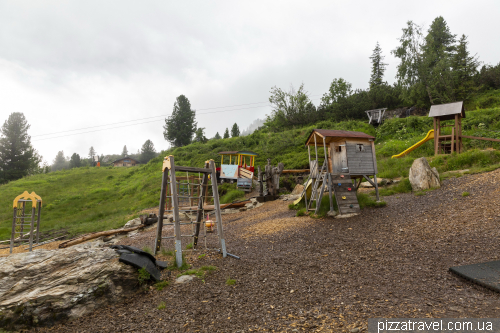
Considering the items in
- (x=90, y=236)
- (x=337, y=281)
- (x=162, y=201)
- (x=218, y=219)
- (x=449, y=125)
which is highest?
(x=449, y=125)

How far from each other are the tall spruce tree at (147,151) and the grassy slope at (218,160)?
138 ft

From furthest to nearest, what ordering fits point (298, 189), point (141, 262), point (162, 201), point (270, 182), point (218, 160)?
point (218, 160)
point (298, 189)
point (270, 182)
point (162, 201)
point (141, 262)

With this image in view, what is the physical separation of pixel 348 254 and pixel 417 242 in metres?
1.79

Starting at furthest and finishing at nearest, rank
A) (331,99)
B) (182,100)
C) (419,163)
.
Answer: (182,100) < (331,99) < (419,163)

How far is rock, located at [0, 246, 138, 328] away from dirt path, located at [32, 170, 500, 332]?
0.22 metres

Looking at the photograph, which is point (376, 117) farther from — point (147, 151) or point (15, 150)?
Result: point (147, 151)

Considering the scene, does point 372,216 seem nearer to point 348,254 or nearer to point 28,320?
point 348,254

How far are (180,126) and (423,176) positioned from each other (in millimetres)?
50432

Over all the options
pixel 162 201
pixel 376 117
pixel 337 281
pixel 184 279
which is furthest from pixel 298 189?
pixel 376 117

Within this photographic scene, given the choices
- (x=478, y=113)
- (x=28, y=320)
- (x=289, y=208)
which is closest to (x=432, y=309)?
(x=28, y=320)

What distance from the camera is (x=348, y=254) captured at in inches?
235

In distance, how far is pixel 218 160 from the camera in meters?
27.9

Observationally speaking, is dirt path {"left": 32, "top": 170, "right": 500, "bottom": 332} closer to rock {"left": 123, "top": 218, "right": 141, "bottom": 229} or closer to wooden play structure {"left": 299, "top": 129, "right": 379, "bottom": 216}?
wooden play structure {"left": 299, "top": 129, "right": 379, "bottom": 216}

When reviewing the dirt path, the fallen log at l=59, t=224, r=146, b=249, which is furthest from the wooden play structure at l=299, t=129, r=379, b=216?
the fallen log at l=59, t=224, r=146, b=249
